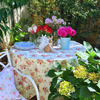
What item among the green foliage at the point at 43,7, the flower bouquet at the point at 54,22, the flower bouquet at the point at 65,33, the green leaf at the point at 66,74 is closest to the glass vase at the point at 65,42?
the flower bouquet at the point at 65,33

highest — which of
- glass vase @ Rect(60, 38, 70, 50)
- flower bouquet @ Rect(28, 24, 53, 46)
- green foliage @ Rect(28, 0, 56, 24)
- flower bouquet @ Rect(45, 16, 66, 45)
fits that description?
green foliage @ Rect(28, 0, 56, 24)

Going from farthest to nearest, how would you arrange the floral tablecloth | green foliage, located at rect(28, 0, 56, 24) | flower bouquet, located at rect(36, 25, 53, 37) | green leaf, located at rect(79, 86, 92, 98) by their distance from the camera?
green foliage, located at rect(28, 0, 56, 24)
flower bouquet, located at rect(36, 25, 53, 37)
the floral tablecloth
green leaf, located at rect(79, 86, 92, 98)

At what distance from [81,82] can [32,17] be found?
418 centimetres

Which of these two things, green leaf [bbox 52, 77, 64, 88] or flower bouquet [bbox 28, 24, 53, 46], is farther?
flower bouquet [bbox 28, 24, 53, 46]

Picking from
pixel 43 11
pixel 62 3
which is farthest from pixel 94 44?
pixel 43 11

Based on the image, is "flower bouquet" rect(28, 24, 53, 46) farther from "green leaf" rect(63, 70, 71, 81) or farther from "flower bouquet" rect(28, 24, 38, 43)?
"green leaf" rect(63, 70, 71, 81)

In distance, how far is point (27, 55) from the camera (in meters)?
1.42

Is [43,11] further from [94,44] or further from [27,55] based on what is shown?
[27,55]

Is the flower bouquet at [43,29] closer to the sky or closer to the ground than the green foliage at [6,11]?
closer to the ground

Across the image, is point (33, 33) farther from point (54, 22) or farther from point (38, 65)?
point (38, 65)

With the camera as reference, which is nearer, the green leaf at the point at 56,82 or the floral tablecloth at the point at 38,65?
the green leaf at the point at 56,82

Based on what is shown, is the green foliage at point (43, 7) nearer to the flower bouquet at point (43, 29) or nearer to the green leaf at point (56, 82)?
the flower bouquet at point (43, 29)

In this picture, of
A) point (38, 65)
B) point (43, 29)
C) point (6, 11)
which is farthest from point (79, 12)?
point (38, 65)

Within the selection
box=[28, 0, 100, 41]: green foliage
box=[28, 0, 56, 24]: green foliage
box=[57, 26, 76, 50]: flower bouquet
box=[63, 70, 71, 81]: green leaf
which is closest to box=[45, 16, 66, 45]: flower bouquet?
box=[57, 26, 76, 50]: flower bouquet
